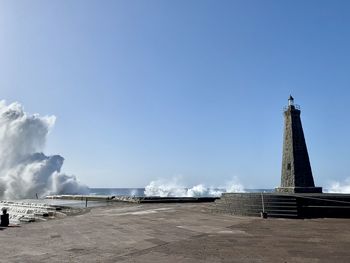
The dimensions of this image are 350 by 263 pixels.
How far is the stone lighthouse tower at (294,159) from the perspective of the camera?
1264 inches

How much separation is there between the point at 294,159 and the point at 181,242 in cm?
2339

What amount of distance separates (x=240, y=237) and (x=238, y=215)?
27.1 feet

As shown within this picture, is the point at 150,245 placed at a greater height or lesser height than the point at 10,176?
lesser

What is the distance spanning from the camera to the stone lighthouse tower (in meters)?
32.1

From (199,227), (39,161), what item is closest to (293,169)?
(199,227)

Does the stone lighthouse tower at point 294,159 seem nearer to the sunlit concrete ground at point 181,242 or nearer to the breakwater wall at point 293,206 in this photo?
the breakwater wall at point 293,206

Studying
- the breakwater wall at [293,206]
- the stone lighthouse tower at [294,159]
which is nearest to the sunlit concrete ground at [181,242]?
the breakwater wall at [293,206]

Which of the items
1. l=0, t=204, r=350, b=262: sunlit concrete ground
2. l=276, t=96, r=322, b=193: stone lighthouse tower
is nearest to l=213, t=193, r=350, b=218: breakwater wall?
l=0, t=204, r=350, b=262: sunlit concrete ground

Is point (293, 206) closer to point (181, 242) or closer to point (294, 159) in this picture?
point (181, 242)

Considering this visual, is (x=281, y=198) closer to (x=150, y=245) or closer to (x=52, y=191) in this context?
(x=150, y=245)

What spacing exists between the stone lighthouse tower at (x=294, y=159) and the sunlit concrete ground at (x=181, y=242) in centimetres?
1577

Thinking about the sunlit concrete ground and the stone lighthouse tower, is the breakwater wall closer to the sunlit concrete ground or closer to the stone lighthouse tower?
the sunlit concrete ground

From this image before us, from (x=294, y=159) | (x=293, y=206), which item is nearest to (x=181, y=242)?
(x=293, y=206)

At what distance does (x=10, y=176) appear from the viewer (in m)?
79.1
